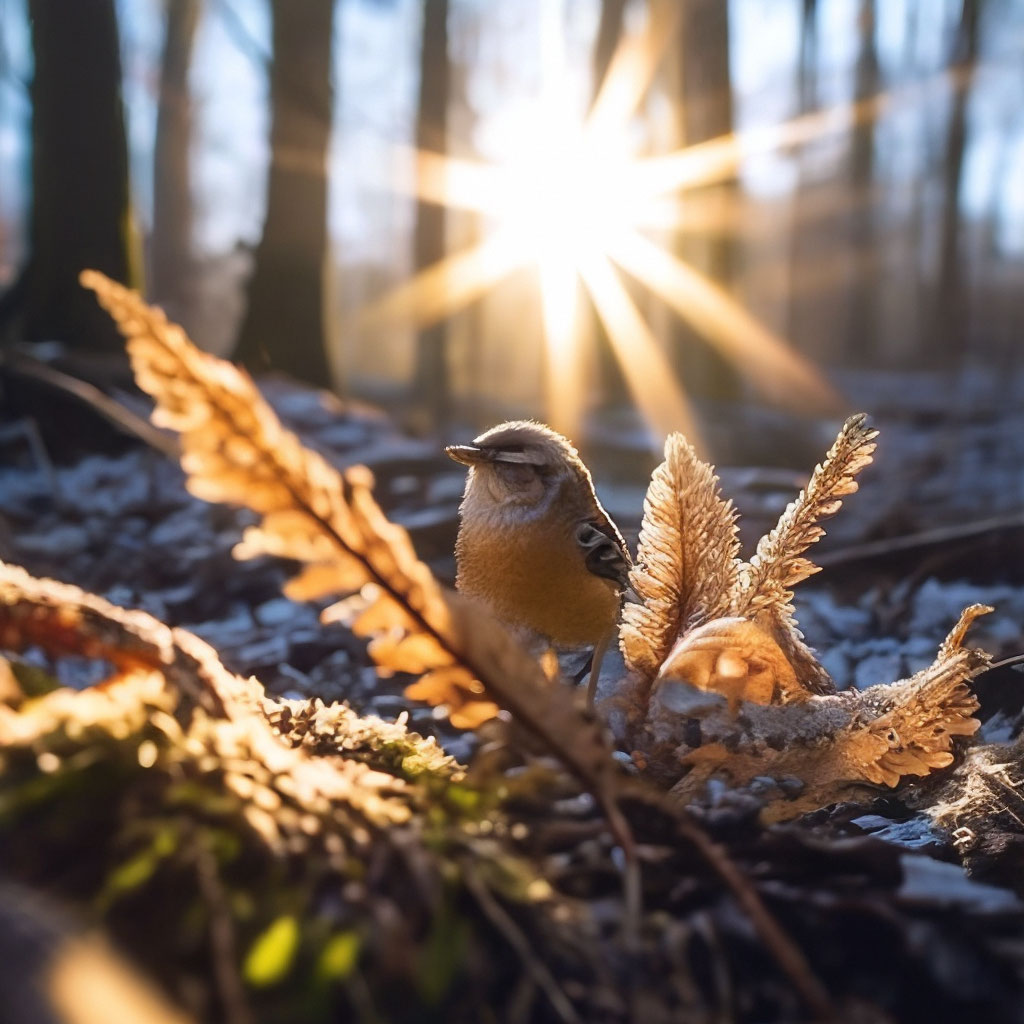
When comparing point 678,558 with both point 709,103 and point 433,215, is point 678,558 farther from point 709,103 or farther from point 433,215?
point 433,215

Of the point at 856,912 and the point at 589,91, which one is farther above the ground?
the point at 589,91

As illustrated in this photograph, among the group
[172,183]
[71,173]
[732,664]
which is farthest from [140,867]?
[172,183]

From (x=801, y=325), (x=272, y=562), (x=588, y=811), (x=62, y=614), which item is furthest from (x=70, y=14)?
(x=801, y=325)

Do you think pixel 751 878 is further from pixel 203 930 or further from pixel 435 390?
pixel 435 390

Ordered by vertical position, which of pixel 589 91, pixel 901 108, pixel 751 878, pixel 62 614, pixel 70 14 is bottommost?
pixel 751 878

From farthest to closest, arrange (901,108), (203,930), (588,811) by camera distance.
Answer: (901,108) → (588,811) → (203,930)

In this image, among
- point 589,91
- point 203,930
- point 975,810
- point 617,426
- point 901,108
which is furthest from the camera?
point 901,108

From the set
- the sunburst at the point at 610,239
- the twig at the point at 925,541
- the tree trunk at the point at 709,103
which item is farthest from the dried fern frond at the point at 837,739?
the tree trunk at the point at 709,103
